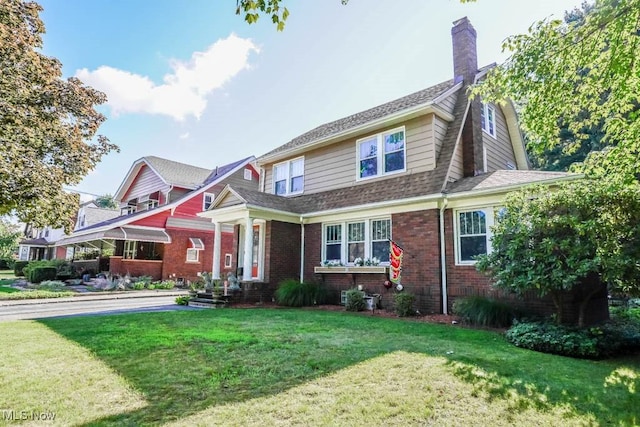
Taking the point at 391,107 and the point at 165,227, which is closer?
the point at 391,107

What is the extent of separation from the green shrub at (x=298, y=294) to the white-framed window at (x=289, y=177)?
450 centimetres

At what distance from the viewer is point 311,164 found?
15.2 m

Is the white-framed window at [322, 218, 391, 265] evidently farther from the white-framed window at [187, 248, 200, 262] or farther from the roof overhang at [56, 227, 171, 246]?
the white-framed window at [187, 248, 200, 262]

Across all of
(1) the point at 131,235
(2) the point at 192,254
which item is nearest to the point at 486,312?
(1) the point at 131,235

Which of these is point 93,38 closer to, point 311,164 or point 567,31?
point 311,164

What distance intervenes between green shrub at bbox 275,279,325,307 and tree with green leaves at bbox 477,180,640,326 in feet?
20.3

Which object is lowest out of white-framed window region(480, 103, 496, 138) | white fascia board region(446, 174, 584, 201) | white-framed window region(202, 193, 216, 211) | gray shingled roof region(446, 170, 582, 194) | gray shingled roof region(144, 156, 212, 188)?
white fascia board region(446, 174, 584, 201)

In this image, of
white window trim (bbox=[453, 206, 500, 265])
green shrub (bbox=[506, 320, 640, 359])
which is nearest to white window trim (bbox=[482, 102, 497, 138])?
white window trim (bbox=[453, 206, 500, 265])

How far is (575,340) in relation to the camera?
19.6ft

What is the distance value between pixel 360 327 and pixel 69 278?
2382cm

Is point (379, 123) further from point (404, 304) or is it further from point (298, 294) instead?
point (298, 294)

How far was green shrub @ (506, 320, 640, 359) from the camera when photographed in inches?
230

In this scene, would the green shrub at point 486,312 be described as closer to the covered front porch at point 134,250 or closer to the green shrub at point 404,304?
the green shrub at point 404,304

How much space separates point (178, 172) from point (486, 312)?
24.5m
